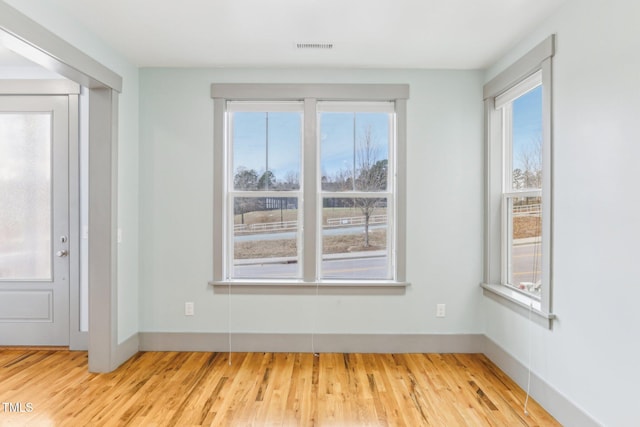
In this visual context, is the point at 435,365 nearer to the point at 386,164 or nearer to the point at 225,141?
the point at 386,164

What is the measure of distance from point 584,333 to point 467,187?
164cm

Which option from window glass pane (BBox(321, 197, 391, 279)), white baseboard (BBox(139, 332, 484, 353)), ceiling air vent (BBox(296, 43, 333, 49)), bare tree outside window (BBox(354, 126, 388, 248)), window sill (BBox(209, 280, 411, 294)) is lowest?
white baseboard (BBox(139, 332, 484, 353))

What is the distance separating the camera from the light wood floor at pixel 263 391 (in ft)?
8.05

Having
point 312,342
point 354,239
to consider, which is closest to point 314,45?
point 354,239

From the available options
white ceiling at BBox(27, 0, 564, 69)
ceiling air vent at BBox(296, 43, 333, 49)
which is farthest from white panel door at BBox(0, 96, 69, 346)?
ceiling air vent at BBox(296, 43, 333, 49)

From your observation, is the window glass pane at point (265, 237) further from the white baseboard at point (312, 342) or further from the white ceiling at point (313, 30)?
the white ceiling at point (313, 30)

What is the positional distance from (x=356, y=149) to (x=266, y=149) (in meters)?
0.88

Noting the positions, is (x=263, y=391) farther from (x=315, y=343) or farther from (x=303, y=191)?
(x=303, y=191)

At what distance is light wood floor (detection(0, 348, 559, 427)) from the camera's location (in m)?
2.46

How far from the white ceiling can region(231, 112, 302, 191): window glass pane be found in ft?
1.65

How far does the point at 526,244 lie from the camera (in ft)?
10.2

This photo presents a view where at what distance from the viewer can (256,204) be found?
3.69m

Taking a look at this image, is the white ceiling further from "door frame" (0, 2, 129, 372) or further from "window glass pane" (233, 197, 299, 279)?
"window glass pane" (233, 197, 299, 279)

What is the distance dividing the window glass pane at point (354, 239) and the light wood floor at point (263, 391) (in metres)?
0.79
